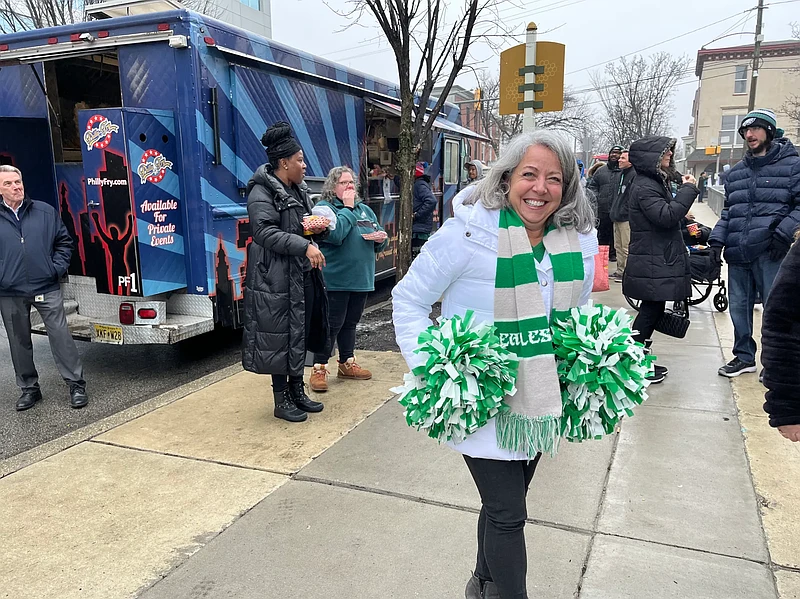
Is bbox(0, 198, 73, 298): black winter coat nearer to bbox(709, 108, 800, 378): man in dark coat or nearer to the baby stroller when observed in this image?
the baby stroller

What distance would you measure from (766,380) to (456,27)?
238 inches

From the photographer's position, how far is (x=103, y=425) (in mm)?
4414

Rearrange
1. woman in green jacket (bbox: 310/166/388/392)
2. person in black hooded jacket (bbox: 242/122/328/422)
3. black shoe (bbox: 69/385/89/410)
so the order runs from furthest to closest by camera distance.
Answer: black shoe (bbox: 69/385/89/410) → woman in green jacket (bbox: 310/166/388/392) → person in black hooded jacket (bbox: 242/122/328/422)

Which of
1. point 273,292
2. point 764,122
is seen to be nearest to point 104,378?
point 273,292

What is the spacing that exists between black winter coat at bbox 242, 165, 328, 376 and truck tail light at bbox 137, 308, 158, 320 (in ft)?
5.06

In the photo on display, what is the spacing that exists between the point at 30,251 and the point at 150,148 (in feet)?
4.00

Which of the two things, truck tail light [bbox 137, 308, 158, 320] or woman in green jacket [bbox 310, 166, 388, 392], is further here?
truck tail light [bbox 137, 308, 158, 320]

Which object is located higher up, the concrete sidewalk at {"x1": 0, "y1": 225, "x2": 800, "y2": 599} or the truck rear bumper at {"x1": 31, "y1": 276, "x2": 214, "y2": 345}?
the truck rear bumper at {"x1": 31, "y1": 276, "x2": 214, "y2": 345}

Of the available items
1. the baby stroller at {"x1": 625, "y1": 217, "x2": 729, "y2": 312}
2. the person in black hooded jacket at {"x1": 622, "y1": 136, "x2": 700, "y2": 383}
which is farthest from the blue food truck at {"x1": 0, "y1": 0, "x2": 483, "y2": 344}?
the baby stroller at {"x1": 625, "y1": 217, "x2": 729, "y2": 312}

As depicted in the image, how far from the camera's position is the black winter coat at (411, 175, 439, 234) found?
8969mm

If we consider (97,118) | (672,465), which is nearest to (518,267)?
(672,465)

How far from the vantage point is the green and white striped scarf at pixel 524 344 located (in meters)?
2.04

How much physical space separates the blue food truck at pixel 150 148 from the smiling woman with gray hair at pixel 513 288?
374cm

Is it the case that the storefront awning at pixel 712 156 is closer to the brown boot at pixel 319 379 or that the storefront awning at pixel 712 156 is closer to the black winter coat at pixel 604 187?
the black winter coat at pixel 604 187
